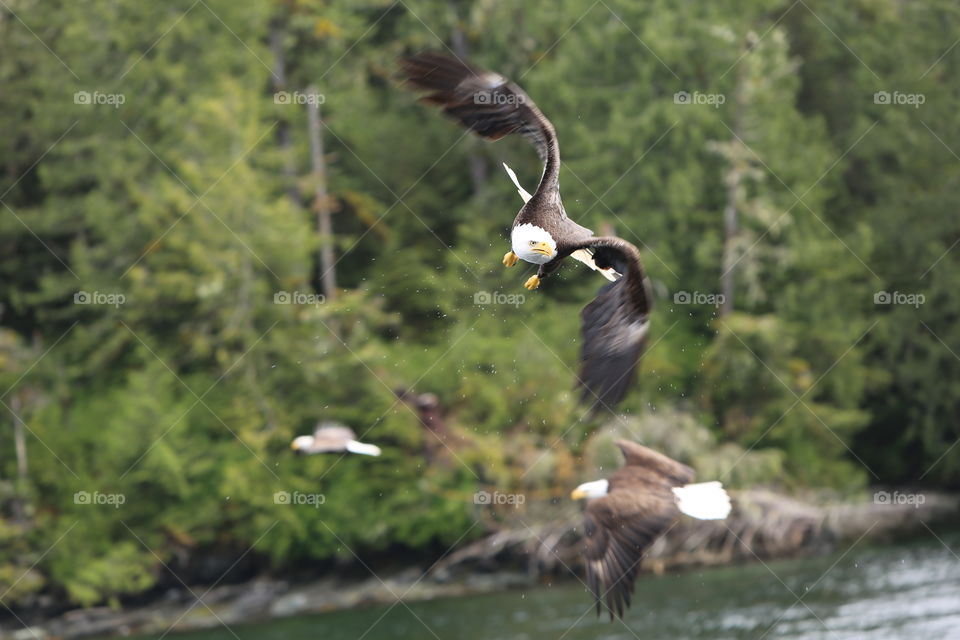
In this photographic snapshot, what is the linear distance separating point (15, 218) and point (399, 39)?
772cm

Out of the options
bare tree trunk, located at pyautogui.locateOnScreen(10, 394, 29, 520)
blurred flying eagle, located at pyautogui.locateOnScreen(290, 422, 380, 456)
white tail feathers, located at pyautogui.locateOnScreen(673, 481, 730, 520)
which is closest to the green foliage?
bare tree trunk, located at pyautogui.locateOnScreen(10, 394, 29, 520)

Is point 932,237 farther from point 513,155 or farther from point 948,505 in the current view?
point 513,155

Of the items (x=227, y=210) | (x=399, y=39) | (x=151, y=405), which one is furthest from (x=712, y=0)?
(x=151, y=405)

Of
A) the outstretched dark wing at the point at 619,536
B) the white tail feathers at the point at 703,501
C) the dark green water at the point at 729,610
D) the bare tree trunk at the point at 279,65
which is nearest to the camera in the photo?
the outstretched dark wing at the point at 619,536

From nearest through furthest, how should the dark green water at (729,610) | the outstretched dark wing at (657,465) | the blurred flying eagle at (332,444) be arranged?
the outstretched dark wing at (657,465)
the dark green water at (729,610)
the blurred flying eagle at (332,444)

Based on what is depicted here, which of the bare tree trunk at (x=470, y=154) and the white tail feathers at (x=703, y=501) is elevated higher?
the bare tree trunk at (x=470, y=154)

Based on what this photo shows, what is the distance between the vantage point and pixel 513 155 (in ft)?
96.7

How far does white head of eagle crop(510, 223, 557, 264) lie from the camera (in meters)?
9.88

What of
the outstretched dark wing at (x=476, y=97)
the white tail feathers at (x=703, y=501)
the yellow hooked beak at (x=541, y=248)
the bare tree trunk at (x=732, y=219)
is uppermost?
the outstretched dark wing at (x=476, y=97)

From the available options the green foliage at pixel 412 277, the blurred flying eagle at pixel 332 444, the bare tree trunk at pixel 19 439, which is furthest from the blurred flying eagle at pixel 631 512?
the bare tree trunk at pixel 19 439

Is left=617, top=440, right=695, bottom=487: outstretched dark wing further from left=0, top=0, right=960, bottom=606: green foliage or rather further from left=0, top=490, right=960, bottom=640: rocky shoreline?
left=0, top=0, right=960, bottom=606: green foliage

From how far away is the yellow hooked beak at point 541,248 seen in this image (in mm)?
9875

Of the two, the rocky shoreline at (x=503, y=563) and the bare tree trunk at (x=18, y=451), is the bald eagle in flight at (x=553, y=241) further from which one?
the bare tree trunk at (x=18, y=451)

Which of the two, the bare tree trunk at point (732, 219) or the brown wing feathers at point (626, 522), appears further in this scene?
the bare tree trunk at point (732, 219)
